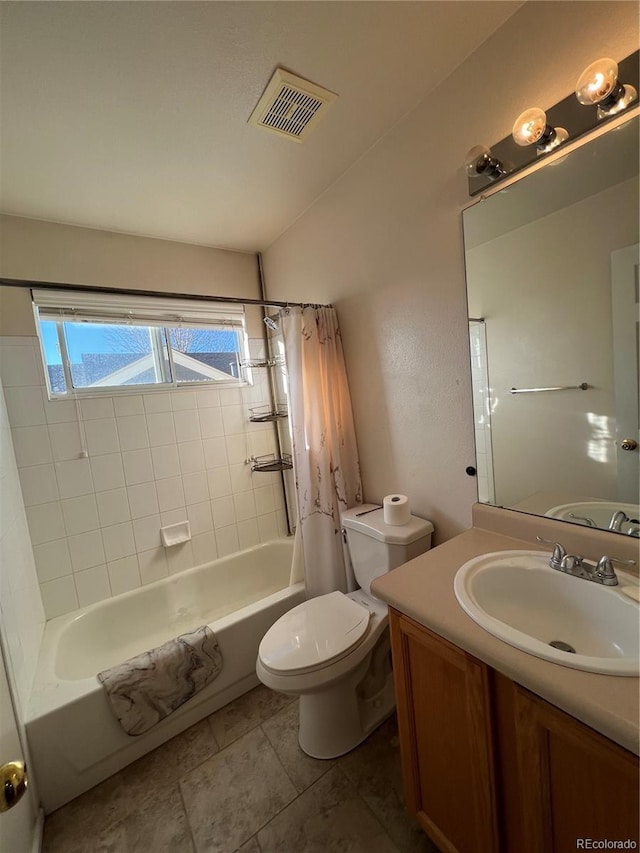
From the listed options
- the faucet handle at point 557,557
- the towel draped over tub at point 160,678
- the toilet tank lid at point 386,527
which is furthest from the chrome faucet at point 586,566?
the towel draped over tub at point 160,678

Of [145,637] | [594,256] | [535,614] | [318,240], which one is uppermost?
[318,240]

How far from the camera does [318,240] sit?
190cm

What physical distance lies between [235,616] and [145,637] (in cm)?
72

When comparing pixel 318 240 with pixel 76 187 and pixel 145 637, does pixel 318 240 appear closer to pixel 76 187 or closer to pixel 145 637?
pixel 76 187

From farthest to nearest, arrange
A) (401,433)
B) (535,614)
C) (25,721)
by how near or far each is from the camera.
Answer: (401,433), (25,721), (535,614)

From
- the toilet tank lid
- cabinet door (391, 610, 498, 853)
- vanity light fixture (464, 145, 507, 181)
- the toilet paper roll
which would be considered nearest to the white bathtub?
the toilet tank lid

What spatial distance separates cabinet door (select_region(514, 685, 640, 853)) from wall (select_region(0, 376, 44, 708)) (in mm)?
1497

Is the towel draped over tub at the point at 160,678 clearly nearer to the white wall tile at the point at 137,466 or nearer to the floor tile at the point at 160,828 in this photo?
the floor tile at the point at 160,828

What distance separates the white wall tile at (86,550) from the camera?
6.06 ft

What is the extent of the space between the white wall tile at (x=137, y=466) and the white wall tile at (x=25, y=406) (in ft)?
1.43

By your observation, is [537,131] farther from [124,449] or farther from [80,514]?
[80,514]

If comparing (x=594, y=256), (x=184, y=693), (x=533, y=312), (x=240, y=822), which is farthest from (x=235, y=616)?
(x=594, y=256)

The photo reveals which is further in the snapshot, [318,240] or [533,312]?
[318,240]

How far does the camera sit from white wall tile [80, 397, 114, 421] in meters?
1.87
